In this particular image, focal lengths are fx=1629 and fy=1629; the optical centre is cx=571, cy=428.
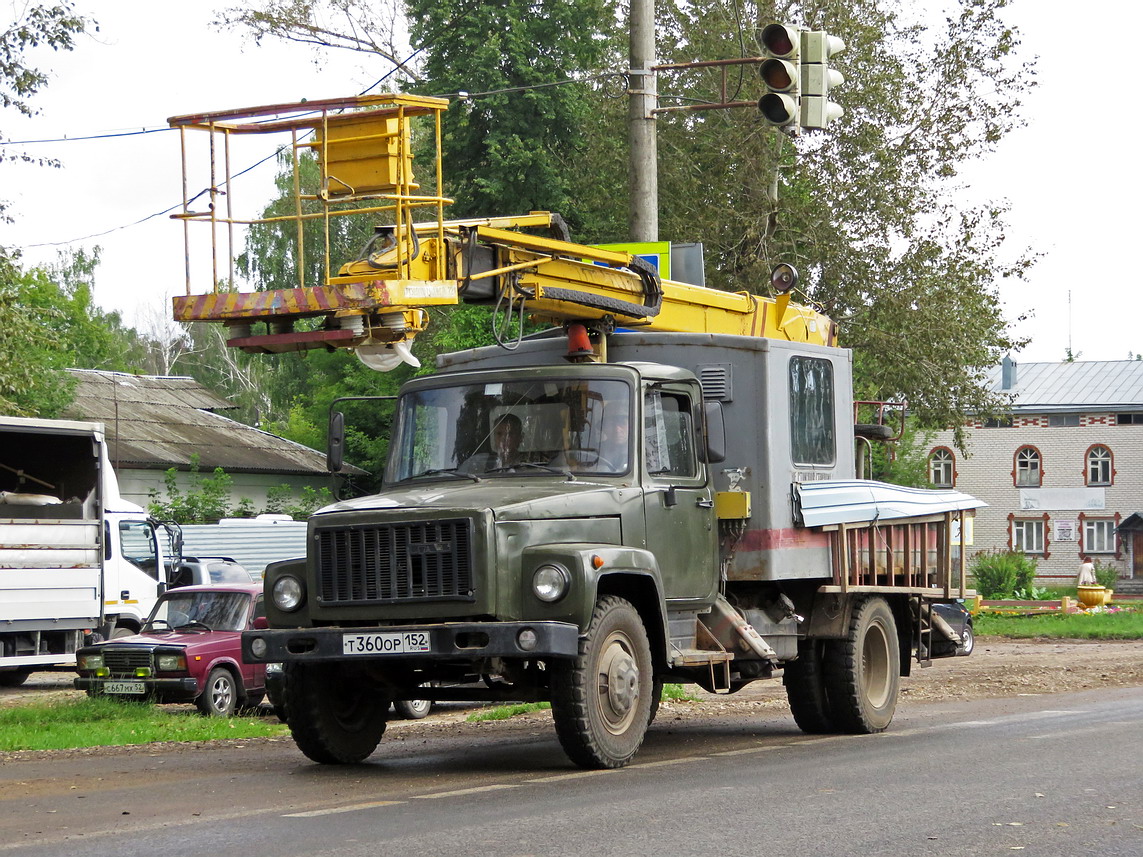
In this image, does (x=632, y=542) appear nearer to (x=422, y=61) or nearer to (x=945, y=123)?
(x=945, y=123)

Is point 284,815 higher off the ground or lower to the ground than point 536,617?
lower

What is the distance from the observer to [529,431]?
10.9m

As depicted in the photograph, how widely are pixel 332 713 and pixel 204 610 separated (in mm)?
8245

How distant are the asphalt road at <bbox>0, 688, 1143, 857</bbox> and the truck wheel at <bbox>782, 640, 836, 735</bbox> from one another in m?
0.36

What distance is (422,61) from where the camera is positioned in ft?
129

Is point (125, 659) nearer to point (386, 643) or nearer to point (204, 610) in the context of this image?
point (204, 610)

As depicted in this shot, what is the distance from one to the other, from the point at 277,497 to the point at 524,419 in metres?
35.6

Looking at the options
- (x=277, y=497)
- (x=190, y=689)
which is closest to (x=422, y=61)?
(x=277, y=497)

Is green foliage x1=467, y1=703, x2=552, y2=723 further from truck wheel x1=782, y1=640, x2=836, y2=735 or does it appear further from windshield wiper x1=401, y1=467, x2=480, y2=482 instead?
windshield wiper x1=401, y1=467, x2=480, y2=482

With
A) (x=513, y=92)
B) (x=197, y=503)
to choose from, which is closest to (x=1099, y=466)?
(x=513, y=92)

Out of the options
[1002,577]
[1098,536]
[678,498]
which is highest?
[678,498]

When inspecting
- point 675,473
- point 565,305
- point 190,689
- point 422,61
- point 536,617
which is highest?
point 422,61

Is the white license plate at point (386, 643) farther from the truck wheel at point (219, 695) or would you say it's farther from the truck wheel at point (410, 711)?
the truck wheel at point (219, 695)

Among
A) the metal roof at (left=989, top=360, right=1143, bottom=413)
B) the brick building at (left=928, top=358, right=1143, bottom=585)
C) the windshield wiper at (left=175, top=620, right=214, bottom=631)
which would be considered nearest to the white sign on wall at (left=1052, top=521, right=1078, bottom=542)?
the brick building at (left=928, top=358, right=1143, bottom=585)
